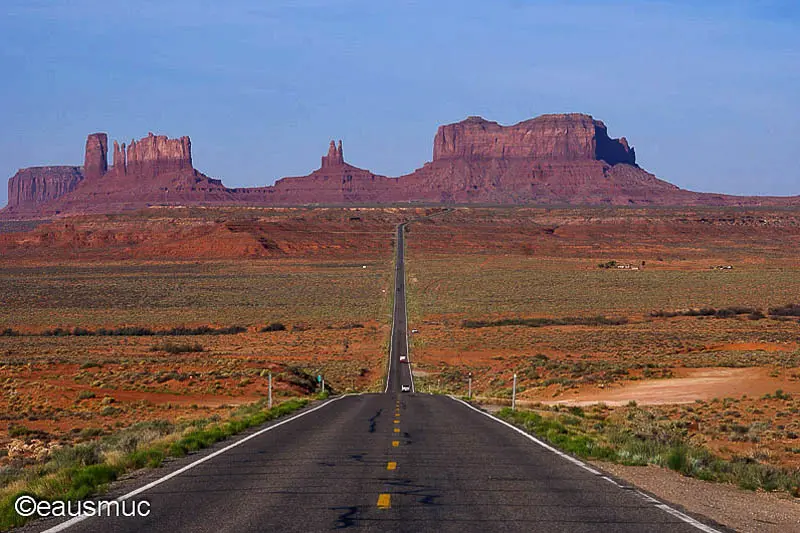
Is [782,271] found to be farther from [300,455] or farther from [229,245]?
[300,455]

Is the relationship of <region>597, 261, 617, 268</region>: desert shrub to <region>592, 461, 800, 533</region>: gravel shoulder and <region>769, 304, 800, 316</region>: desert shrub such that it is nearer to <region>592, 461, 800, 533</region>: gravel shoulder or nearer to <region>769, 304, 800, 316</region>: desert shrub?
<region>769, 304, 800, 316</region>: desert shrub

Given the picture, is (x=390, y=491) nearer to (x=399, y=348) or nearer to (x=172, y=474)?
(x=172, y=474)

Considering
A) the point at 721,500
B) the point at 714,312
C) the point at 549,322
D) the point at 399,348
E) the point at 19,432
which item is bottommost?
the point at 399,348

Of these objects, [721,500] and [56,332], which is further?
[56,332]

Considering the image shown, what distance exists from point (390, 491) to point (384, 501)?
65 cm

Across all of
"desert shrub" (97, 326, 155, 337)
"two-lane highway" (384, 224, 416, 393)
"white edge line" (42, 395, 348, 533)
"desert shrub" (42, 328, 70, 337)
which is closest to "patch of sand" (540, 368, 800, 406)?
"two-lane highway" (384, 224, 416, 393)

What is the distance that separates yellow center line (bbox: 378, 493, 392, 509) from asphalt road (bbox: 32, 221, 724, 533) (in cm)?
1

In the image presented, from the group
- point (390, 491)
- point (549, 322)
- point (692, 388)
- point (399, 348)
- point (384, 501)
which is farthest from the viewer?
point (549, 322)

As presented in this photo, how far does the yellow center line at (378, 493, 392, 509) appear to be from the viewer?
920cm

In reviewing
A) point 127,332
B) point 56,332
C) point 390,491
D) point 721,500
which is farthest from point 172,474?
point 56,332

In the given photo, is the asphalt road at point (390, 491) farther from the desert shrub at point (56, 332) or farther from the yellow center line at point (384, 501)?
the desert shrub at point (56, 332)

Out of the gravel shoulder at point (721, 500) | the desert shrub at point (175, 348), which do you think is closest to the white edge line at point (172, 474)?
the gravel shoulder at point (721, 500)

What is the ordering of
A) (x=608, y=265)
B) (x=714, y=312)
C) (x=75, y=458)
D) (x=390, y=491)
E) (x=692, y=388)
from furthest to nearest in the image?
1. (x=608, y=265)
2. (x=714, y=312)
3. (x=692, y=388)
4. (x=75, y=458)
5. (x=390, y=491)

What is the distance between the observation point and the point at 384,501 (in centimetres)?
947
